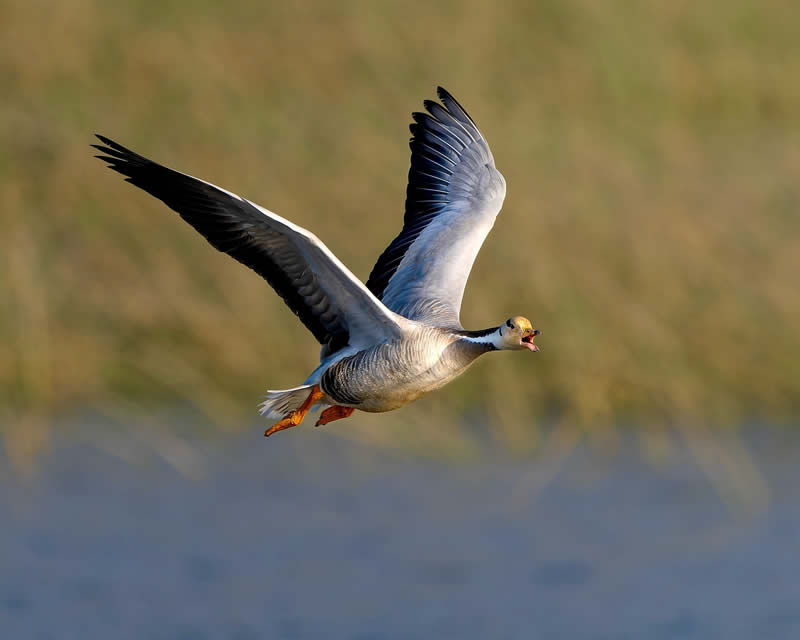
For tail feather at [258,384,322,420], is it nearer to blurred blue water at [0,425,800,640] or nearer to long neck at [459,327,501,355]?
long neck at [459,327,501,355]

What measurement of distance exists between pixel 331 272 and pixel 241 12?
12099 mm

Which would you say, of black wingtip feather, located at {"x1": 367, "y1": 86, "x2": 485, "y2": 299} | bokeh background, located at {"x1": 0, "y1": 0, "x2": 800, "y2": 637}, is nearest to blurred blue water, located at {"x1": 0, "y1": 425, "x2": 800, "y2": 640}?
bokeh background, located at {"x1": 0, "y1": 0, "x2": 800, "y2": 637}

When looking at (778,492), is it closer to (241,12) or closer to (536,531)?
(536,531)

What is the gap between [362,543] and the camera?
44.0 ft

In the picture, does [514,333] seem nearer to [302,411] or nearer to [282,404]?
[302,411]

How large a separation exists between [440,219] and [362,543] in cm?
475

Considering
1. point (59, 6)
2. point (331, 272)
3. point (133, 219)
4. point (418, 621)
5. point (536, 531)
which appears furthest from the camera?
point (59, 6)

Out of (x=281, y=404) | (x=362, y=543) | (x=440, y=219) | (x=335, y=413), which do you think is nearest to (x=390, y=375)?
(x=335, y=413)

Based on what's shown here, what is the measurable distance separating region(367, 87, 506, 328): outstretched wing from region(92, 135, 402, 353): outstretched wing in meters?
0.45

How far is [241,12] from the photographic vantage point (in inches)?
762

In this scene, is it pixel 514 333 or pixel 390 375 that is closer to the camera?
pixel 514 333

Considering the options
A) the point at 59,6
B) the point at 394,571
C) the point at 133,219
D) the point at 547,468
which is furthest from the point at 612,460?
the point at 59,6

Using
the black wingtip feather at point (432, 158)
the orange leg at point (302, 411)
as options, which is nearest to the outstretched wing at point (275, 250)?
the orange leg at point (302, 411)

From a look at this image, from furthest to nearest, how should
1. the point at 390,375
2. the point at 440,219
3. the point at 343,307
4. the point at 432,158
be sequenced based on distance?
the point at 432,158 → the point at 440,219 → the point at 343,307 → the point at 390,375
